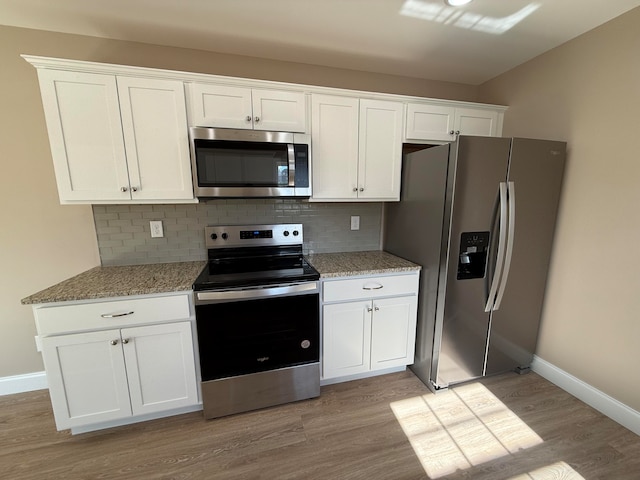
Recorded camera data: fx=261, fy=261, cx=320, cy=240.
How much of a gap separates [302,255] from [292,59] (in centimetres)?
162

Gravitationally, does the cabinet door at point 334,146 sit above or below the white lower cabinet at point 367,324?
above

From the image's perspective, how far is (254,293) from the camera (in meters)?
1.66

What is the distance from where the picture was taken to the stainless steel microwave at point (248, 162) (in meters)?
1.72

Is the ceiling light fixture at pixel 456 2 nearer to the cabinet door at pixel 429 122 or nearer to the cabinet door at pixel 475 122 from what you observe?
the cabinet door at pixel 429 122

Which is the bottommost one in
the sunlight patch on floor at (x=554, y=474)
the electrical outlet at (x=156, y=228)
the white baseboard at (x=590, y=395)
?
the sunlight patch on floor at (x=554, y=474)

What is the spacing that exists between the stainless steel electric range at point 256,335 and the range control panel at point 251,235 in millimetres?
239

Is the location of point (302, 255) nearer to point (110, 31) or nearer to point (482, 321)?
point (482, 321)

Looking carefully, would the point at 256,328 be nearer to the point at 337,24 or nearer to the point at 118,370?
the point at 118,370

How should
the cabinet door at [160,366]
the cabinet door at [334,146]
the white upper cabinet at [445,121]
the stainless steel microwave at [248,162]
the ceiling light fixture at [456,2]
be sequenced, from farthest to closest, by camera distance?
the white upper cabinet at [445,121] → the cabinet door at [334,146] → the stainless steel microwave at [248,162] → the cabinet door at [160,366] → the ceiling light fixture at [456,2]

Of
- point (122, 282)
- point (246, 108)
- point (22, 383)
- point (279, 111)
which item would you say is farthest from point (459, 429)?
point (22, 383)

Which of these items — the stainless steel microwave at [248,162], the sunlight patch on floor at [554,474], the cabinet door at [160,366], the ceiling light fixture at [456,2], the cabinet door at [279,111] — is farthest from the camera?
the cabinet door at [279,111]

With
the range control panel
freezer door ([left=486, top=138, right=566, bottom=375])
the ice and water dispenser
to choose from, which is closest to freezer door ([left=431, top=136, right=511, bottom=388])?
the ice and water dispenser

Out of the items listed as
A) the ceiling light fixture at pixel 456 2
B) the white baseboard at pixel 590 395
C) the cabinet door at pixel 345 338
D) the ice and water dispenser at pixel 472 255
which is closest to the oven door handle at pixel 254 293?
the cabinet door at pixel 345 338

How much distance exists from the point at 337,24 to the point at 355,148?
79cm
